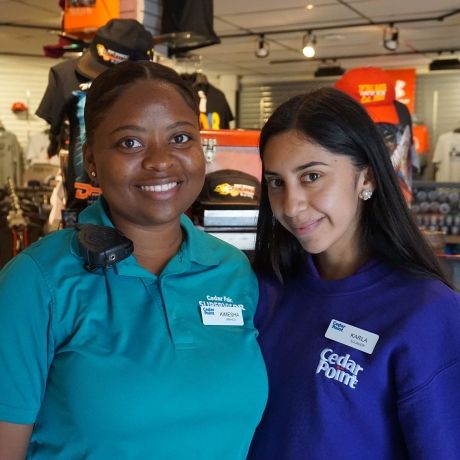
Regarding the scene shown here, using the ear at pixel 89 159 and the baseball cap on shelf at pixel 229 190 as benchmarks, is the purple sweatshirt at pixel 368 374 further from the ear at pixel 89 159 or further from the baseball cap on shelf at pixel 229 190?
the baseball cap on shelf at pixel 229 190

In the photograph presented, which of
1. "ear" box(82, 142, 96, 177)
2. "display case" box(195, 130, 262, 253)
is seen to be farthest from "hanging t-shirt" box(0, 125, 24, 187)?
"ear" box(82, 142, 96, 177)

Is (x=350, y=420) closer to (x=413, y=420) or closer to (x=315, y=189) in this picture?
(x=413, y=420)

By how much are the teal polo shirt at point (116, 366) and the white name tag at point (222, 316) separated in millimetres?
13

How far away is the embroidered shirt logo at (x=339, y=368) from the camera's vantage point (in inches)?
57.1

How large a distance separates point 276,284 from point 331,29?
777 cm

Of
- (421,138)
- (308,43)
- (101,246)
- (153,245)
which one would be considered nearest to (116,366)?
(101,246)

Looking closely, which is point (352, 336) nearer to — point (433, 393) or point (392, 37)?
point (433, 393)

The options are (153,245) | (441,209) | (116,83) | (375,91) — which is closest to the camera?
Answer: (116,83)

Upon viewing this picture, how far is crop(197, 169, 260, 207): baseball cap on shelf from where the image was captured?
2.59 meters

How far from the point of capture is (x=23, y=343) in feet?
4.35

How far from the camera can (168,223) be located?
5.44ft

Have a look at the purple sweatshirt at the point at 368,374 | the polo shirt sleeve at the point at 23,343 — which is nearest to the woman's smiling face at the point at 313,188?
the purple sweatshirt at the point at 368,374

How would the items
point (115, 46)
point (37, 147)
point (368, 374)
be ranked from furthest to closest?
point (37, 147) → point (115, 46) → point (368, 374)

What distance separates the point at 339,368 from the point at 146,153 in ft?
2.17
